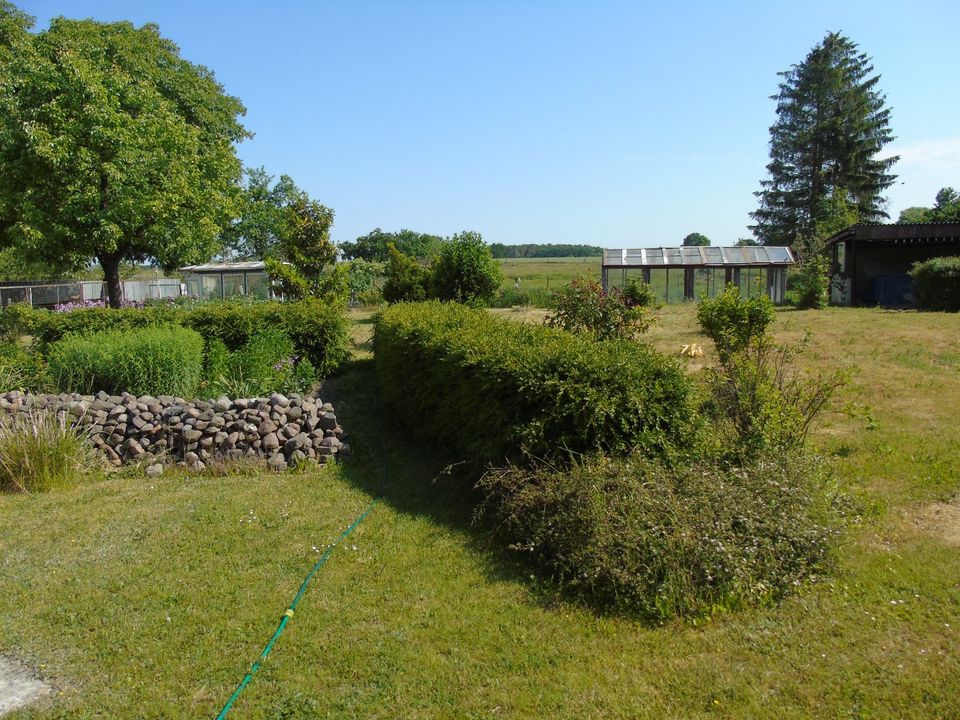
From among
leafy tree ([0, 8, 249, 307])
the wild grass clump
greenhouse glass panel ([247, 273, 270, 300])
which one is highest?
leafy tree ([0, 8, 249, 307])

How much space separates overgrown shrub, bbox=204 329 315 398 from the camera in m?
9.12

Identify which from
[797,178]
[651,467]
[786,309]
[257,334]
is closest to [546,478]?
[651,467]

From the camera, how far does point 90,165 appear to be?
17.2 m

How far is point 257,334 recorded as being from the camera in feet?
35.2

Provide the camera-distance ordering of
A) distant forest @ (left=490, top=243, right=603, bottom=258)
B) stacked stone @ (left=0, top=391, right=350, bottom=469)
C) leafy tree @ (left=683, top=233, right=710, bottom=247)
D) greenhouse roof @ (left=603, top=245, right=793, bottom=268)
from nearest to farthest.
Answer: stacked stone @ (left=0, top=391, right=350, bottom=469)
greenhouse roof @ (left=603, top=245, right=793, bottom=268)
leafy tree @ (left=683, top=233, right=710, bottom=247)
distant forest @ (left=490, top=243, right=603, bottom=258)

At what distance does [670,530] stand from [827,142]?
152 ft

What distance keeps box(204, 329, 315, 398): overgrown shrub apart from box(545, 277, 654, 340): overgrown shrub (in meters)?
3.71

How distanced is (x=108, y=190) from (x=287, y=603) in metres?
16.5

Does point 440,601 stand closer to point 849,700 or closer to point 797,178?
point 849,700

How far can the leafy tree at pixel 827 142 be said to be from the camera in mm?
42781

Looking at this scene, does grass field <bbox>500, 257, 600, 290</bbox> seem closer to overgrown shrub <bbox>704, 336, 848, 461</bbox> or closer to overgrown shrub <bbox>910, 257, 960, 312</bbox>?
overgrown shrub <bbox>704, 336, 848, 461</bbox>

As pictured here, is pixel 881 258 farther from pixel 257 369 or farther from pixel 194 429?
pixel 194 429

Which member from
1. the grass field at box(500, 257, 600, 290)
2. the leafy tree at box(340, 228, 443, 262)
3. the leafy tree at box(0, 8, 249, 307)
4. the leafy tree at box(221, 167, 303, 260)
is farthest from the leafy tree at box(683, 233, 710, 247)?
the leafy tree at box(0, 8, 249, 307)

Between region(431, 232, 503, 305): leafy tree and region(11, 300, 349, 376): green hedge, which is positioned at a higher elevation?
region(431, 232, 503, 305): leafy tree
